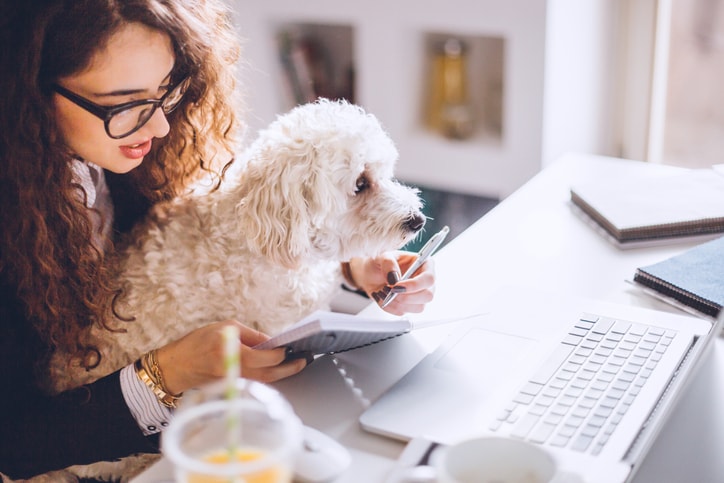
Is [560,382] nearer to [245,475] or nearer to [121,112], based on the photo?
[245,475]

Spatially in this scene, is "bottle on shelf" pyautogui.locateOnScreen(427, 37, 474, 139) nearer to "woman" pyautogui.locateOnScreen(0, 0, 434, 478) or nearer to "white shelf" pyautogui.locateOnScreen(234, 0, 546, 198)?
"white shelf" pyautogui.locateOnScreen(234, 0, 546, 198)

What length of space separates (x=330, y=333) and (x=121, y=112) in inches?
16.2

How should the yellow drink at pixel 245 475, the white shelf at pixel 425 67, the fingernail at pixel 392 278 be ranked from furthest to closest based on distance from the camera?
the white shelf at pixel 425 67, the fingernail at pixel 392 278, the yellow drink at pixel 245 475

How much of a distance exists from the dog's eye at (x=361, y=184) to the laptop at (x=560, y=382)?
283mm

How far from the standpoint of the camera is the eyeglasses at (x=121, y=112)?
102cm

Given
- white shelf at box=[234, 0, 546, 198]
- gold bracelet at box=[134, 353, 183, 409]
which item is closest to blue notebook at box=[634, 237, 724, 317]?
gold bracelet at box=[134, 353, 183, 409]

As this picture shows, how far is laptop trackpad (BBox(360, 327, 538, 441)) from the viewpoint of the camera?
0.89m

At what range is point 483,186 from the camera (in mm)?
2295

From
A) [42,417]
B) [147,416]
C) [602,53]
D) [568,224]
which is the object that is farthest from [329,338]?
[602,53]

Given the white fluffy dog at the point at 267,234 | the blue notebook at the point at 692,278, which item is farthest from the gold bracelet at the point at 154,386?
the blue notebook at the point at 692,278

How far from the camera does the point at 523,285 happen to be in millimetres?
1246

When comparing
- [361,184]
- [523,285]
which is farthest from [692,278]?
[361,184]

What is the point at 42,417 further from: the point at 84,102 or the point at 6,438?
the point at 84,102

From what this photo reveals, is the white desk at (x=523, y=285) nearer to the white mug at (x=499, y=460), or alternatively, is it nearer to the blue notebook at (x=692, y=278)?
the blue notebook at (x=692, y=278)
